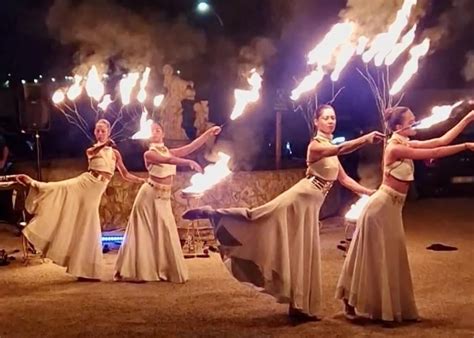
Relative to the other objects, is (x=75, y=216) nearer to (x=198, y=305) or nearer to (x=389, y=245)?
(x=198, y=305)

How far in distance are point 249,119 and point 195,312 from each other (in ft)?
33.9

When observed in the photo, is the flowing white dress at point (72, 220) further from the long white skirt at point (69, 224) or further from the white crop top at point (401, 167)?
the white crop top at point (401, 167)

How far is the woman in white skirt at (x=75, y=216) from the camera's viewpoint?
8.55m

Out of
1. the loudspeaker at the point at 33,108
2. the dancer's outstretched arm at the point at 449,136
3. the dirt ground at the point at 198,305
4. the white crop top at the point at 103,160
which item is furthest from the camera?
the loudspeaker at the point at 33,108

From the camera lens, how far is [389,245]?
636 centimetres

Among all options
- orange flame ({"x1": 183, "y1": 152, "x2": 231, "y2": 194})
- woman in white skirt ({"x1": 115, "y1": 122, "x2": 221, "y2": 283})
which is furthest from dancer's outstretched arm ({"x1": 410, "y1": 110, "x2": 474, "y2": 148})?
woman in white skirt ({"x1": 115, "y1": 122, "x2": 221, "y2": 283})

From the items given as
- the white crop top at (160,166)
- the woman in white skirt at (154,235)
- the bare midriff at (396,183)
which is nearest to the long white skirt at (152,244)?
the woman in white skirt at (154,235)

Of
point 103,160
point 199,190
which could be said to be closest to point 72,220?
point 103,160

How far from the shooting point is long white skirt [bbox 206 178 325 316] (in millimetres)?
6430

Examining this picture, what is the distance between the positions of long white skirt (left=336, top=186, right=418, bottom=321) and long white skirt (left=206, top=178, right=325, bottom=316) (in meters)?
0.37

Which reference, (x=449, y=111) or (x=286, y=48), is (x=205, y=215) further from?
(x=286, y=48)

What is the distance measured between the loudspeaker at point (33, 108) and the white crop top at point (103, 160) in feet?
8.56

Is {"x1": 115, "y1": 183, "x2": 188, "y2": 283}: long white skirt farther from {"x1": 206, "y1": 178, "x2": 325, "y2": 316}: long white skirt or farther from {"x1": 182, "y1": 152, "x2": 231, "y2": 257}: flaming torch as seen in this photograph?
{"x1": 206, "y1": 178, "x2": 325, "y2": 316}: long white skirt

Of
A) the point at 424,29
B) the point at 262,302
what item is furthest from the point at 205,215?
the point at 424,29
